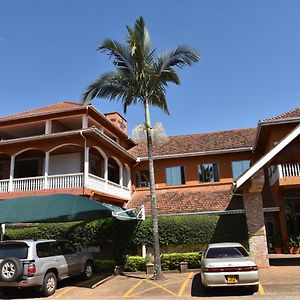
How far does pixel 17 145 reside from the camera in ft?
75.4

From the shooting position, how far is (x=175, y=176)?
26.6 meters

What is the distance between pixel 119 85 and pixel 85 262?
8.15 m

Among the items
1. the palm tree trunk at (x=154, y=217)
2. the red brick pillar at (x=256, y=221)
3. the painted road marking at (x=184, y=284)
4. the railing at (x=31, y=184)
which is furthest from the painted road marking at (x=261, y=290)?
the railing at (x=31, y=184)

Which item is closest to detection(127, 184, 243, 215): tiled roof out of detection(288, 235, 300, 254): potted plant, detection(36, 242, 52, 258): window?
detection(288, 235, 300, 254): potted plant

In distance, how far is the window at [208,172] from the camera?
85.2 feet

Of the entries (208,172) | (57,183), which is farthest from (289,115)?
(57,183)

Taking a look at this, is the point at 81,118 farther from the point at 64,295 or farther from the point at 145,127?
the point at 64,295

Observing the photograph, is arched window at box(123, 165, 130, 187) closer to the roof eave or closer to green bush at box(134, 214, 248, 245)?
green bush at box(134, 214, 248, 245)

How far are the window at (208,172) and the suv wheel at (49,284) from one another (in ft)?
50.5

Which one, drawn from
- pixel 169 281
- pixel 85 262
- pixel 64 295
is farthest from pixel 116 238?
pixel 64 295

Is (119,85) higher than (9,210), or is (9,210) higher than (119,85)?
(119,85)

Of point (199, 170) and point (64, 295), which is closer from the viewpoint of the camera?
point (64, 295)

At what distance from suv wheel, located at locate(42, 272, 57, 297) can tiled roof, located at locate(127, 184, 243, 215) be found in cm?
1004

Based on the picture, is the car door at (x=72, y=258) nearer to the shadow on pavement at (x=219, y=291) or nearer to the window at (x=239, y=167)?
the shadow on pavement at (x=219, y=291)
